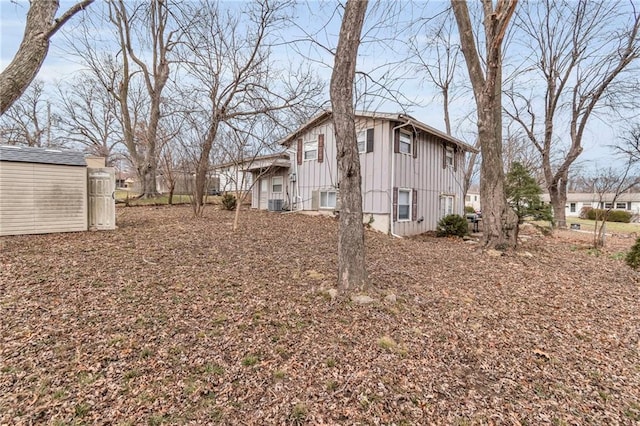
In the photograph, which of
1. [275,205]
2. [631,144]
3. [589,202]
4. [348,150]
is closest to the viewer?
[348,150]

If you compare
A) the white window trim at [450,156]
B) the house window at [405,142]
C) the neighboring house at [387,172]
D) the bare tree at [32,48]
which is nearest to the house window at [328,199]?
the neighboring house at [387,172]

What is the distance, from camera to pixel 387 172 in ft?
36.6

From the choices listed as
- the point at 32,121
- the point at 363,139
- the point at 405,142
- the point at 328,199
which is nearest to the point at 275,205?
the point at 328,199

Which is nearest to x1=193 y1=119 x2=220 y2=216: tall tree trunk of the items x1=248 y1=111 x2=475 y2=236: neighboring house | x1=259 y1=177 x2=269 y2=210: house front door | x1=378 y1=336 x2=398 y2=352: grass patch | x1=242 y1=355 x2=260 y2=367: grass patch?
x1=248 y1=111 x2=475 y2=236: neighboring house

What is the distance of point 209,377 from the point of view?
2.49 metres

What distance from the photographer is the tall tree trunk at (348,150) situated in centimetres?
403

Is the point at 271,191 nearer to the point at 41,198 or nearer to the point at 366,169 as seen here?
the point at 366,169

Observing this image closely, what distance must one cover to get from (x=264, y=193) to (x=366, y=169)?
7505 mm

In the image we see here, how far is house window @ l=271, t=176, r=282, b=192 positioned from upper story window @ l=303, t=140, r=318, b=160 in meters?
2.72

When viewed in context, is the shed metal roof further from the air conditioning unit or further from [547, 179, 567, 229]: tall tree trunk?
[547, 179, 567, 229]: tall tree trunk

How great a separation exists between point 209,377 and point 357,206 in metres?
2.59

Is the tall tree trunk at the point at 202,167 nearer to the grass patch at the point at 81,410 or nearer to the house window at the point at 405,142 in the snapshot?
the house window at the point at 405,142

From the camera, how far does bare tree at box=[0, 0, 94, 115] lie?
414cm

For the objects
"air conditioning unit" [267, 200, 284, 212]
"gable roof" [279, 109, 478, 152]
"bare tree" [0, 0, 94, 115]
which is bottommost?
"air conditioning unit" [267, 200, 284, 212]
